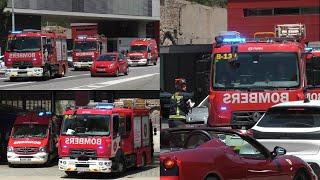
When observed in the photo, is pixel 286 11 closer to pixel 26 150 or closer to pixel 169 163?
pixel 26 150

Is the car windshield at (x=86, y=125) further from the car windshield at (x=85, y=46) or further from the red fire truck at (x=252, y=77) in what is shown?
the car windshield at (x=85, y=46)

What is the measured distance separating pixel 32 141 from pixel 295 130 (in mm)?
19802

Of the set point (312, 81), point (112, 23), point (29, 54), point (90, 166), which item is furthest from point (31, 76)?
point (90, 166)

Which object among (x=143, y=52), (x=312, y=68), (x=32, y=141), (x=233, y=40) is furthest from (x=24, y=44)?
(x=32, y=141)

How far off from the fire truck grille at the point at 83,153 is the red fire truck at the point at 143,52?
35.7 feet

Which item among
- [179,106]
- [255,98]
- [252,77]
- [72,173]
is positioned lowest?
[72,173]

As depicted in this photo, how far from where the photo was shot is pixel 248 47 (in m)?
14.4

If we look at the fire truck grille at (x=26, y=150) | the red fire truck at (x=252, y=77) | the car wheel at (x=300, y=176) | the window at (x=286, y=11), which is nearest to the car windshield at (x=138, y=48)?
the car wheel at (x=300, y=176)

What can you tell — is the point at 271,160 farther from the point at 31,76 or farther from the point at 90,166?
the point at 90,166

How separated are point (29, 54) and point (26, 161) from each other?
1610 centimetres

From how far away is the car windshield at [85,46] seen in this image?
11.0 metres

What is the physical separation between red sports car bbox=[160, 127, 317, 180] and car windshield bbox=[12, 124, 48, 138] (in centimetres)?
2070

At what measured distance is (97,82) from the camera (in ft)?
39.2

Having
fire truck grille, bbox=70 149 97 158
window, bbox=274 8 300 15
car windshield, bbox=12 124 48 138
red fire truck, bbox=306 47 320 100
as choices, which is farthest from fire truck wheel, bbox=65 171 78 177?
window, bbox=274 8 300 15
